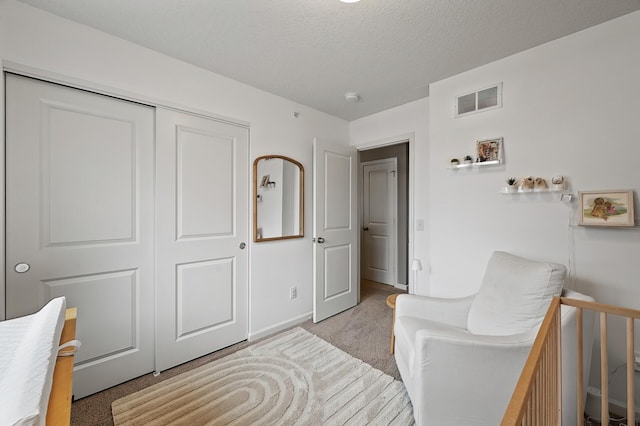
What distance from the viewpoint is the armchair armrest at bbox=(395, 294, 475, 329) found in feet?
5.95

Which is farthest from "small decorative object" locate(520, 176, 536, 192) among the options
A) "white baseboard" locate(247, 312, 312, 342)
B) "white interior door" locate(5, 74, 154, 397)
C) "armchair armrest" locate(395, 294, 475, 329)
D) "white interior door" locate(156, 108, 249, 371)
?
"white interior door" locate(5, 74, 154, 397)

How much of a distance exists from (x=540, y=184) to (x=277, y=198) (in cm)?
214

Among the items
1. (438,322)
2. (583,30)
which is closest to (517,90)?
(583,30)

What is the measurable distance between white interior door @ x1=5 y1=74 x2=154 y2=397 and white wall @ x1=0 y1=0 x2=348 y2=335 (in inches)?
5.0

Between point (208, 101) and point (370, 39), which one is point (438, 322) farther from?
point (208, 101)

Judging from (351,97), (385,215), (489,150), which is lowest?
(385,215)

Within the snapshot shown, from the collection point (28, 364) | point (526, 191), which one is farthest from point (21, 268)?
point (526, 191)

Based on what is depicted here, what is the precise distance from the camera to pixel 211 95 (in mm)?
2221

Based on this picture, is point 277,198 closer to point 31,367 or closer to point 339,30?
point 339,30

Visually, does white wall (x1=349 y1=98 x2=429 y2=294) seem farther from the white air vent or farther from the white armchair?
the white armchair

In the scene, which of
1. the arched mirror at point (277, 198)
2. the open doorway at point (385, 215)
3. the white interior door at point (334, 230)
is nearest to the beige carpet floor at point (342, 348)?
the white interior door at point (334, 230)

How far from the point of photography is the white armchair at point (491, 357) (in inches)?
47.1

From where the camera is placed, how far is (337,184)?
3.09 metres

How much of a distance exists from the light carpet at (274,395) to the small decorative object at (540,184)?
1626mm
